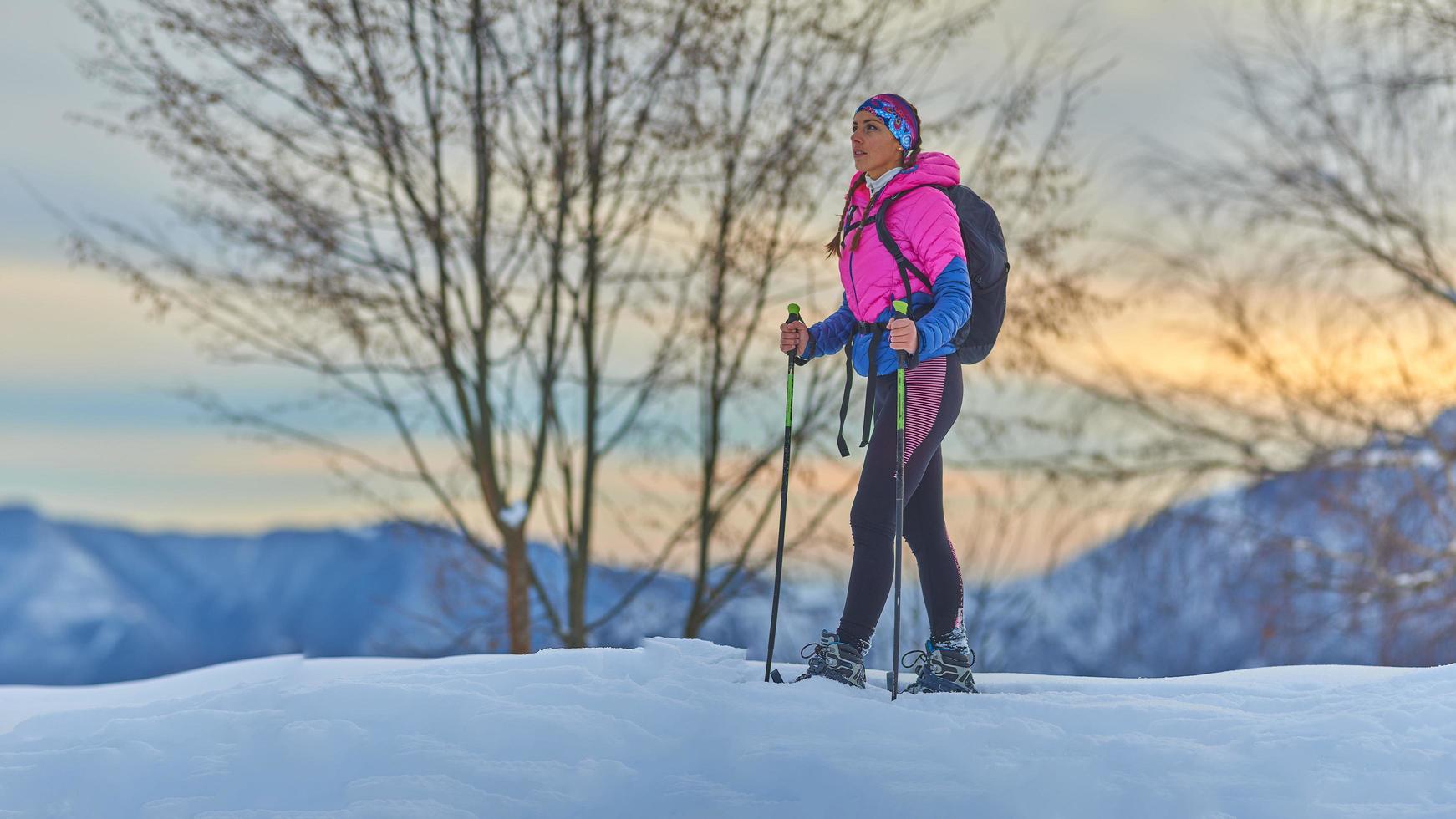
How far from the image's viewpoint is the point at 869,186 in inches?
183

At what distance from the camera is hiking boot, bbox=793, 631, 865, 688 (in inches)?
175

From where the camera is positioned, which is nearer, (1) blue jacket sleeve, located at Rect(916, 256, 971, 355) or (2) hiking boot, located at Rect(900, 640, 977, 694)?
(1) blue jacket sleeve, located at Rect(916, 256, 971, 355)

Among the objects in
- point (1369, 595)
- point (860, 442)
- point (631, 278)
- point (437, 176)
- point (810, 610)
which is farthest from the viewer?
point (1369, 595)

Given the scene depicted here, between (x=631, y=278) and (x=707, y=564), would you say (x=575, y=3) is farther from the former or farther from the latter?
(x=707, y=564)

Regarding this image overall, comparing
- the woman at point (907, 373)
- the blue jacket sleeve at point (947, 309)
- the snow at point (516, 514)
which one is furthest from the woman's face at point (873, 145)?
the snow at point (516, 514)

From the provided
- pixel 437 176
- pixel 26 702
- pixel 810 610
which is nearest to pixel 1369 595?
pixel 810 610

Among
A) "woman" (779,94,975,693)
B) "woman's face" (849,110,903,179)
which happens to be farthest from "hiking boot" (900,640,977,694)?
"woman's face" (849,110,903,179)

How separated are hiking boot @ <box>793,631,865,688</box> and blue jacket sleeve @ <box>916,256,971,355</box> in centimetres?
114

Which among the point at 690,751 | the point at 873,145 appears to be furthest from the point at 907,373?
the point at 690,751

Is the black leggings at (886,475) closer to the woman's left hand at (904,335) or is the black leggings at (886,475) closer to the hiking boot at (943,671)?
the hiking boot at (943,671)

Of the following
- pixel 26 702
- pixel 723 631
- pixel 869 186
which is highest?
pixel 869 186

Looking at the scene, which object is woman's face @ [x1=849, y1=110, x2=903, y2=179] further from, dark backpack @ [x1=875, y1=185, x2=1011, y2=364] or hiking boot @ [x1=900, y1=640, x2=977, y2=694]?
hiking boot @ [x1=900, y1=640, x2=977, y2=694]

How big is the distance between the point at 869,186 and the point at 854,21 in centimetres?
458

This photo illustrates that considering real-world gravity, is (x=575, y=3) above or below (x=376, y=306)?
above
